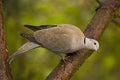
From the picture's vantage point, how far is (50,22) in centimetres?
246

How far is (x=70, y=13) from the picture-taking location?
2514mm

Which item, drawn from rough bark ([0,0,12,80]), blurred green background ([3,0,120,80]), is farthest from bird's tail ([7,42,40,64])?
blurred green background ([3,0,120,80])

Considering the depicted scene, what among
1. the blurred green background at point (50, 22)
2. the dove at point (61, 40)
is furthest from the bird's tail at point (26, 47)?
the blurred green background at point (50, 22)

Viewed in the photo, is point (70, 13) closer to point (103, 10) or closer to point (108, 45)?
point (108, 45)

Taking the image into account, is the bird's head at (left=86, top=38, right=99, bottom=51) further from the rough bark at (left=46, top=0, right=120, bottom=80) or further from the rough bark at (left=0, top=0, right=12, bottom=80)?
the rough bark at (left=0, top=0, right=12, bottom=80)

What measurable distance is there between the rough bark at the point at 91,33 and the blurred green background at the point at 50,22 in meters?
0.25

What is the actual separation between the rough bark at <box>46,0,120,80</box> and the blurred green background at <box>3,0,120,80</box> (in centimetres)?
25

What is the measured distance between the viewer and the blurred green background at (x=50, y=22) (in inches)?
87.4

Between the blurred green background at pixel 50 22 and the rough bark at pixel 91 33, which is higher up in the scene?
the rough bark at pixel 91 33

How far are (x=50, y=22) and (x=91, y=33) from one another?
0.64 metres

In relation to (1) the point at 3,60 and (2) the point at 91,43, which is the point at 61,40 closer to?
(2) the point at 91,43

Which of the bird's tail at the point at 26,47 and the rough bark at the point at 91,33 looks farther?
the bird's tail at the point at 26,47

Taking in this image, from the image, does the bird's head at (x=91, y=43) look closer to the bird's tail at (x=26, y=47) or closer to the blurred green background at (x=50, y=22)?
the bird's tail at (x=26, y=47)

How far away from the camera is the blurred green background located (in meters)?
2.22
